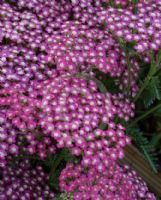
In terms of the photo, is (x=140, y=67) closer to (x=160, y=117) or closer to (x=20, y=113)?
(x=160, y=117)

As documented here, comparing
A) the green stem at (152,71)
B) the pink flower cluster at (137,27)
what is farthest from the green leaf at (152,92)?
the pink flower cluster at (137,27)

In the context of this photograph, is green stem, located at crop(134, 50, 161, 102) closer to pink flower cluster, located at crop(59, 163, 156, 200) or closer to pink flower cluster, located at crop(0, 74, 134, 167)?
pink flower cluster, located at crop(0, 74, 134, 167)

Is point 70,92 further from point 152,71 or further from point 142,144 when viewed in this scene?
point 142,144

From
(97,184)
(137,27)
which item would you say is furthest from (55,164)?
(137,27)

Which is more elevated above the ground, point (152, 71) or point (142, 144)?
point (152, 71)

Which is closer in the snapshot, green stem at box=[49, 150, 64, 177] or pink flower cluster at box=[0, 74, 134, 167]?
pink flower cluster at box=[0, 74, 134, 167]

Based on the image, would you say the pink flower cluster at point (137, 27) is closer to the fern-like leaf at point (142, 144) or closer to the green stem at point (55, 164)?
the fern-like leaf at point (142, 144)

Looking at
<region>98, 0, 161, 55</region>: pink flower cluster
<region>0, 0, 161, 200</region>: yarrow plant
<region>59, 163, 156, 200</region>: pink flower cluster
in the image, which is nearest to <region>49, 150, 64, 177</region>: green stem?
<region>0, 0, 161, 200</region>: yarrow plant

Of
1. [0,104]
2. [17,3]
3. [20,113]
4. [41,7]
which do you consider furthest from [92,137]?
[17,3]
